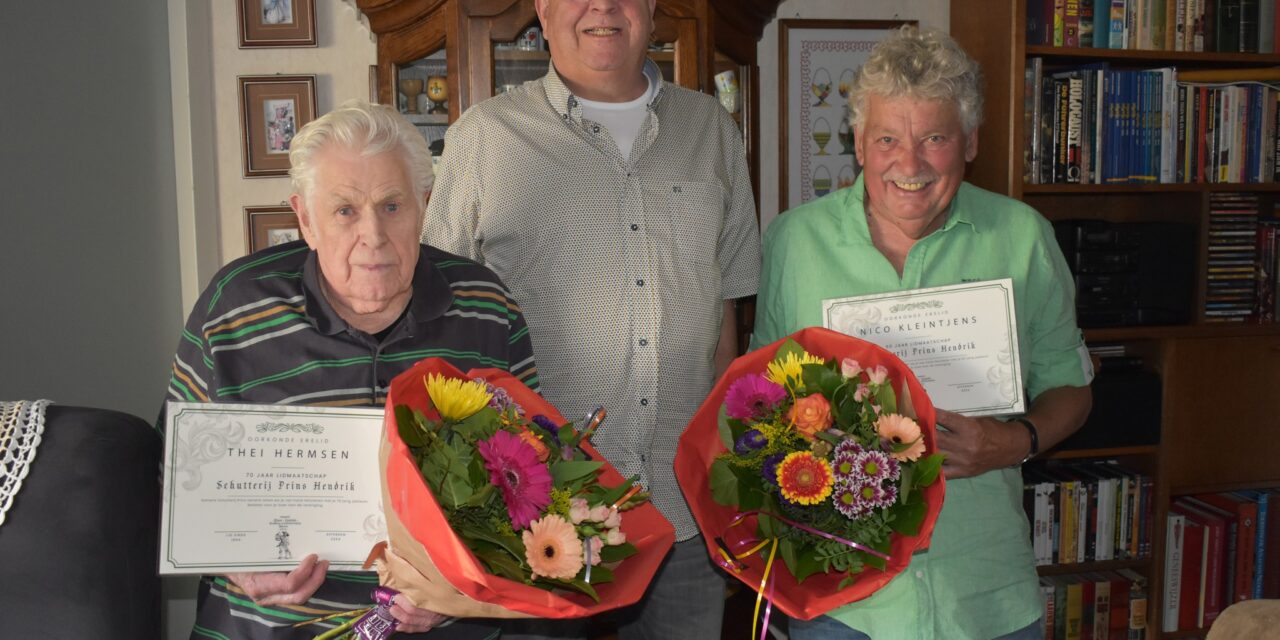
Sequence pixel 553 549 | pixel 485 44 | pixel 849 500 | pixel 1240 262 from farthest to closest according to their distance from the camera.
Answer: pixel 1240 262, pixel 485 44, pixel 849 500, pixel 553 549

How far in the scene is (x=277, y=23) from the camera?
2912mm

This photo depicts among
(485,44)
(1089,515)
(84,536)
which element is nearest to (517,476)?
(84,536)

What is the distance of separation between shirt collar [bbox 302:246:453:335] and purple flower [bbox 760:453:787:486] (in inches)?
20.2

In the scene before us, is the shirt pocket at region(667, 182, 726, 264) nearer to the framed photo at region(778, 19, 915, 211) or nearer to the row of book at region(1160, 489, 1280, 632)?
the framed photo at region(778, 19, 915, 211)

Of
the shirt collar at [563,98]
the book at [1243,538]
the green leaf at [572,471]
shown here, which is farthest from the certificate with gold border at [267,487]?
the book at [1243,538]

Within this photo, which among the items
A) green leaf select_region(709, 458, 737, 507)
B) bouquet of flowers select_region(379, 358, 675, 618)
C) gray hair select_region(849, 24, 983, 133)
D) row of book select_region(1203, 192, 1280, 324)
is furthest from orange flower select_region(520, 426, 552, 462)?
row of book select_region(1203, 192, 1280, 324)

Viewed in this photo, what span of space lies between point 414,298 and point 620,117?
0.60 metres

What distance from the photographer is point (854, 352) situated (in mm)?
1293

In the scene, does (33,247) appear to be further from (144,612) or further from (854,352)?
(854,352)

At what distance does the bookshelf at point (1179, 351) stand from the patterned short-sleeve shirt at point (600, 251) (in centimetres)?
147

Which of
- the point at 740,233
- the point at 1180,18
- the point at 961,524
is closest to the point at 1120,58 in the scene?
the point at 1180,18

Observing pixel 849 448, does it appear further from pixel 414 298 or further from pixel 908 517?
pixel 414 298

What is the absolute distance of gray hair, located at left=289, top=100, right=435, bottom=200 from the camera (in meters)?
1.29

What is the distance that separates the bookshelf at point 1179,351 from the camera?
284 cm
